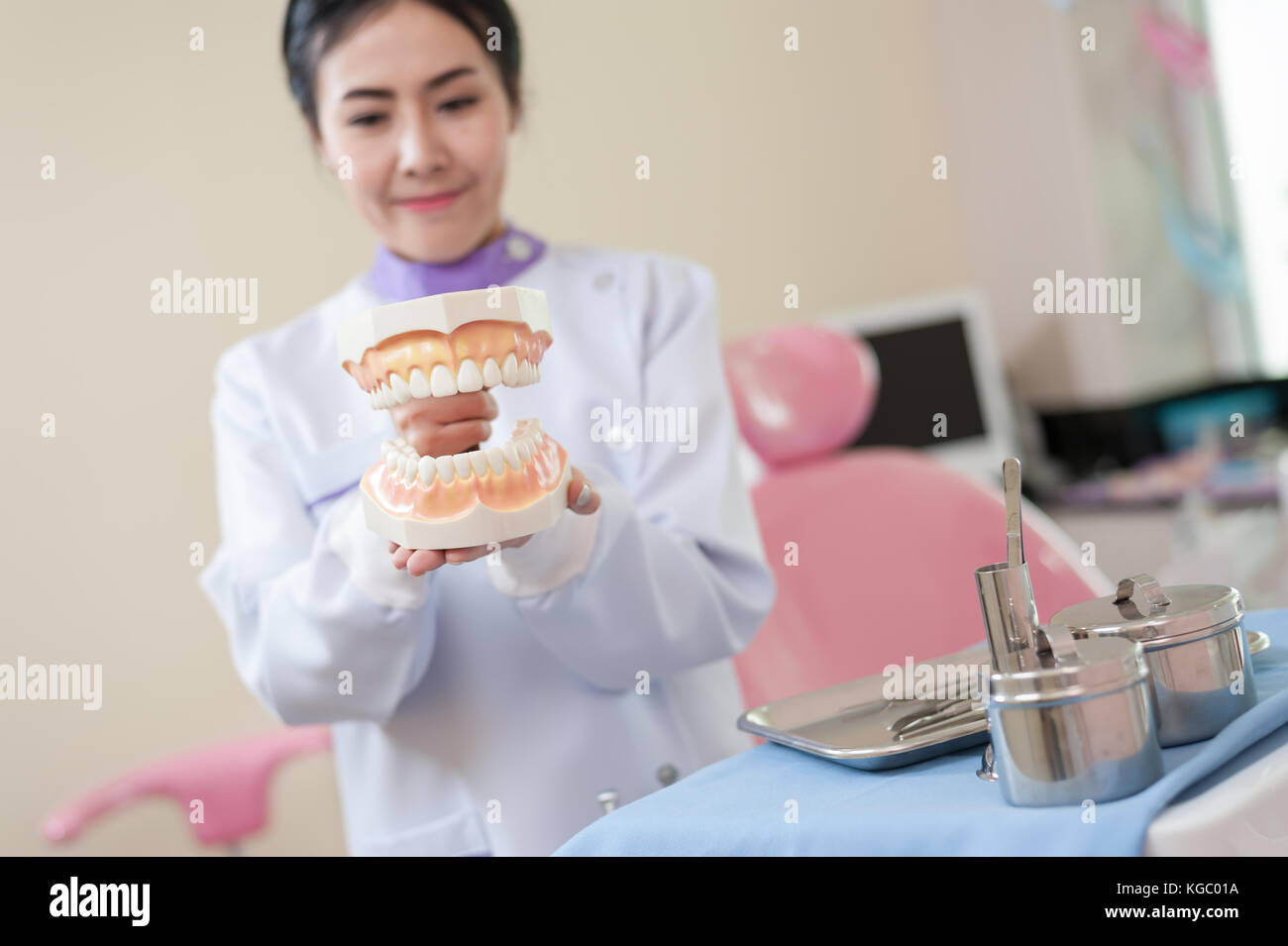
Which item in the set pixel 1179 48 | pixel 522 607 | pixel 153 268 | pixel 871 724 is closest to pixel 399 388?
pixel 522 607

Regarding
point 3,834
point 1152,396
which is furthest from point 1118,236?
point 3,834

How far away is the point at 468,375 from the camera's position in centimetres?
79

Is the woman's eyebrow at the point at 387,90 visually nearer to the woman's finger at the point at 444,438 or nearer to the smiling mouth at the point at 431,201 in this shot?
the smiling mouth at the point at 431,201

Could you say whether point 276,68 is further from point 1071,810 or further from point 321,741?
point 1071,810

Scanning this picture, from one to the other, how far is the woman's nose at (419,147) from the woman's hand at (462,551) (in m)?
0.34

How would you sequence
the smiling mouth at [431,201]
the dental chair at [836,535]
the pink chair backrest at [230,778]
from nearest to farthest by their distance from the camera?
the smiling mouth at [431,201] → the dental chair at [836,535] → the pink chair backrest at [230,778]

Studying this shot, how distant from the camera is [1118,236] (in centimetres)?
338

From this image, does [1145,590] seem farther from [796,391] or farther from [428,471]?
[796,391]

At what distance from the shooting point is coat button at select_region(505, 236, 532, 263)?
49.5 inches

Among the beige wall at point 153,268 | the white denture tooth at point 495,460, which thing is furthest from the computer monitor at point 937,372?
the white denture tooth at point 495,460

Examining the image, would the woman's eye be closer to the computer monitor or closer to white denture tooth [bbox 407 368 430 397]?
white denture tooth [bbox 407 368 430 397]

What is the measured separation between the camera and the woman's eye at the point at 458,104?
3.70ft

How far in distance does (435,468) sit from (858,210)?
99.3 inches

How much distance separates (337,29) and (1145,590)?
848 millimetres
